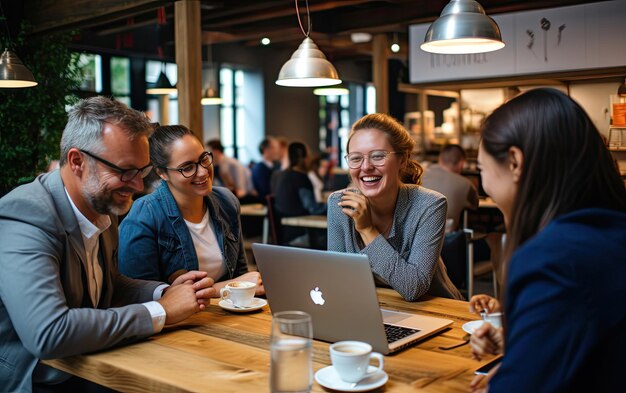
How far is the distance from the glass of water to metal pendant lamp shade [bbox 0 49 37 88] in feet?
11.4

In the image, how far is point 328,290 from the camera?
1.87 metres

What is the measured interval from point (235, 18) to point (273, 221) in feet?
11.1

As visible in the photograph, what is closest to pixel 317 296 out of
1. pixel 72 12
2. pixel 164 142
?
pixel 164 142

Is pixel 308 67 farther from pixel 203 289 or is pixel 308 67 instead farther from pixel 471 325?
pixel 471 325

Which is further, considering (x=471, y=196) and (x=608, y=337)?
(x=471, y=196)

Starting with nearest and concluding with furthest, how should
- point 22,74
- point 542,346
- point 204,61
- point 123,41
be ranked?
point 542,346 < point 22,74 < point 123,41 < point 204,61

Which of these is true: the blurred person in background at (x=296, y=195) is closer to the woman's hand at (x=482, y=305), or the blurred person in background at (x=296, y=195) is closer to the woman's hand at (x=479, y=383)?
the woman's hand at (x=482, y=305)

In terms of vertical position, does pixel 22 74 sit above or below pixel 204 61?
below

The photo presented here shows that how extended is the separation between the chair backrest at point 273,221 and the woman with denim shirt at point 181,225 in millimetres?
3491

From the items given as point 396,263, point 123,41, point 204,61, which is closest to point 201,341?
point 396,263

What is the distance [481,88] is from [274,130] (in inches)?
228

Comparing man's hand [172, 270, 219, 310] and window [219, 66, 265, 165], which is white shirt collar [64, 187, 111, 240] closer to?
man's hand [172, 270, 219, 310]

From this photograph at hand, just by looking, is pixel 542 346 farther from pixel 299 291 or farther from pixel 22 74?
pixel 22 74

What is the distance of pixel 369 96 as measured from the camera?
1730 centimetres
